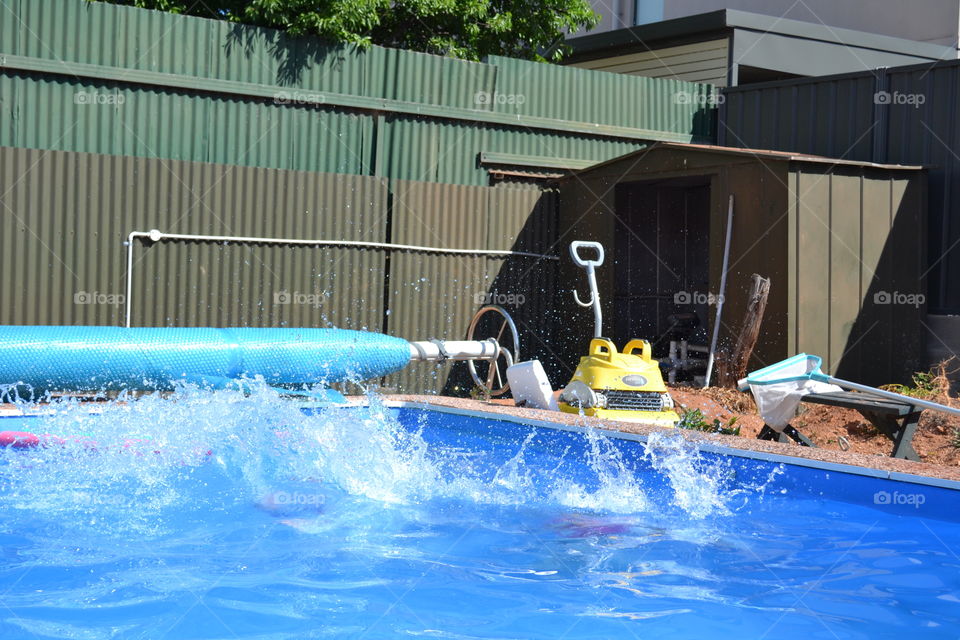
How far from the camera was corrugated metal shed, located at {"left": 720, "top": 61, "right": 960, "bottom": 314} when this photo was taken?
384 inches

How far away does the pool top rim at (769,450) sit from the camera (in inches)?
195

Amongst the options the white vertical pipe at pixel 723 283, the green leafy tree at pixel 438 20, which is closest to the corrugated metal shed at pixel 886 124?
the white vertical pipe at pixel 723 283

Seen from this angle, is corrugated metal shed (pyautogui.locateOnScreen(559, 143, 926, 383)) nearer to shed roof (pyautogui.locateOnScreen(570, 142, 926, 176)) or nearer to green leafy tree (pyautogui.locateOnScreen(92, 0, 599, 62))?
shed roof (pyautogui.locateOnScreen(570, 142, 926, 176))

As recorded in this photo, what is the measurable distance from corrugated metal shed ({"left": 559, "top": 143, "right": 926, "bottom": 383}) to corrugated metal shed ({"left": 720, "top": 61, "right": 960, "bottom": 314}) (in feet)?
0.74

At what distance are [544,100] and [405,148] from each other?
1766mm

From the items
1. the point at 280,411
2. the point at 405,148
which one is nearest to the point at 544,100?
the point at 405,148

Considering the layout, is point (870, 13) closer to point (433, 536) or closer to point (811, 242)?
point (811, 242)

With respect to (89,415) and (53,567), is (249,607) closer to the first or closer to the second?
(53,567)

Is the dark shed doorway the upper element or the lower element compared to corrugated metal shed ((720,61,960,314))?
lower

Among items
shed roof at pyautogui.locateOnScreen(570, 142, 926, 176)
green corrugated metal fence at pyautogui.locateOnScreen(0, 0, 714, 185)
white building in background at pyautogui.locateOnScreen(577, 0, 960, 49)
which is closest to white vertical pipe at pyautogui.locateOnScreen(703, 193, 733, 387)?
shed roof at pyautogui.locateOnScreen(570, 142, 926, 176)

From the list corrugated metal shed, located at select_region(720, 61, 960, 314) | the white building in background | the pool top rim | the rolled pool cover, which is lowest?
the pool top rim

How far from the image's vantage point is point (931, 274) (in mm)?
9852

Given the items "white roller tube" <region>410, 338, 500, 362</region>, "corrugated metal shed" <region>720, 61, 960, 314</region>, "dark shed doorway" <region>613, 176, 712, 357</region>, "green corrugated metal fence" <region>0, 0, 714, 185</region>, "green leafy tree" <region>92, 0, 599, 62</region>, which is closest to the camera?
"green corrugated metal fence" <region>0, 0, 714, 185</region>

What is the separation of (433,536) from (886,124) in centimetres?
761
